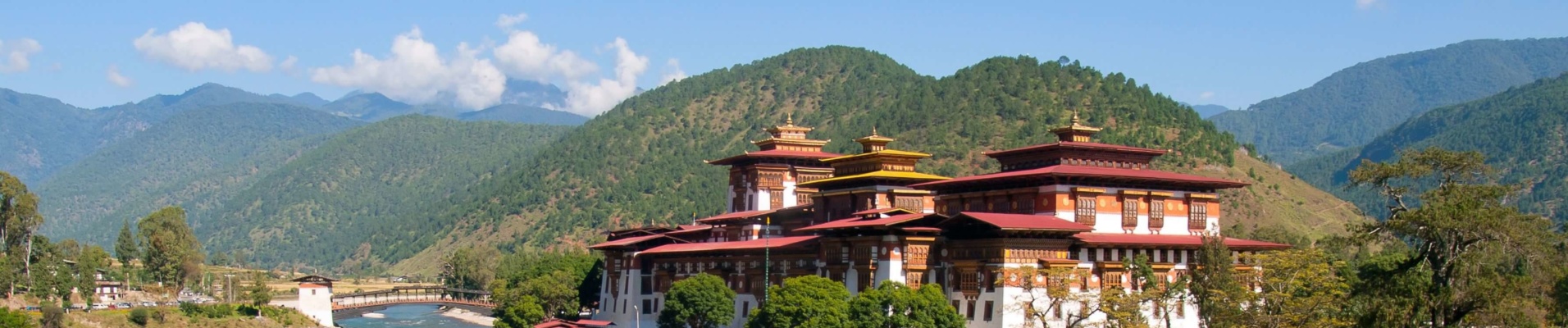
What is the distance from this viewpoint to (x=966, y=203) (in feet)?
303

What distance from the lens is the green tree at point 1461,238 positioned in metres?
60.2

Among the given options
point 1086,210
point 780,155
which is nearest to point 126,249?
point 780,155

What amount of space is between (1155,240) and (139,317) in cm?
5923

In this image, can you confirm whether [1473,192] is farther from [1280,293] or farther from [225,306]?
[225,306]

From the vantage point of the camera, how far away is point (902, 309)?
263 ft

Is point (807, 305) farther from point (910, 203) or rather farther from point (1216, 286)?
point (910, 203)

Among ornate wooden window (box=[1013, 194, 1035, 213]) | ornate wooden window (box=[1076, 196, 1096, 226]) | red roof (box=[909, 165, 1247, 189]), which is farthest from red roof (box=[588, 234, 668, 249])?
ornate wooden window (box=[1076, 196, 1096, 226])

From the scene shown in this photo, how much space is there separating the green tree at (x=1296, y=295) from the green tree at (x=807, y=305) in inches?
660

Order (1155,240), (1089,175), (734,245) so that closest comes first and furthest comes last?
(1155,240), (1089,175), (734,245)

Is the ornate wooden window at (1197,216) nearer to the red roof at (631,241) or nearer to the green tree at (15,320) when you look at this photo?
the red roof at (631,241)

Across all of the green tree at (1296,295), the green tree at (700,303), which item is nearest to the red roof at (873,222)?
the green tree at (700,303)

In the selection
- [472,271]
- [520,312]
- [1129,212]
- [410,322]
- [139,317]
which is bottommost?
[410,322]

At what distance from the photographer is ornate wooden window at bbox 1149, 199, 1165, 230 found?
88875 mm

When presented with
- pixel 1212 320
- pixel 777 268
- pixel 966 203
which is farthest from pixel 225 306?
pixel 1212 320
